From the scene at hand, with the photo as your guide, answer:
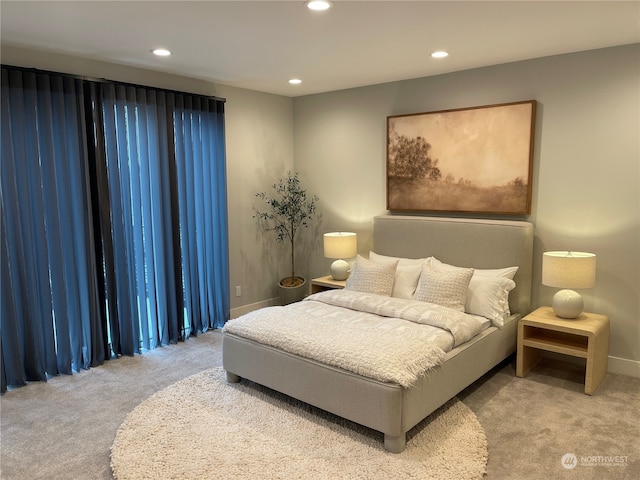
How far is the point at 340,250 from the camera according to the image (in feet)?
15.1

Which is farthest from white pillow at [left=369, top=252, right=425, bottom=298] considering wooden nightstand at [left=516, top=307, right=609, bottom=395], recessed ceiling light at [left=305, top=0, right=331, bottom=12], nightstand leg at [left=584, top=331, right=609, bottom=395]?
recessed ceiling light at [left=305, top=0, right=331, bottom=12]

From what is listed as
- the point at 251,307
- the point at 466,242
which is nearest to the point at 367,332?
the point at 466,242

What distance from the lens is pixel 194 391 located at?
329 centimetres

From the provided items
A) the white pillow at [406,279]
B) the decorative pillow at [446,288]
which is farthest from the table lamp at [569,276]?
the white pillow at [406,279]

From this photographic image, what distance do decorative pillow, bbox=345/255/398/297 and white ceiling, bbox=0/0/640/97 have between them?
167 cm

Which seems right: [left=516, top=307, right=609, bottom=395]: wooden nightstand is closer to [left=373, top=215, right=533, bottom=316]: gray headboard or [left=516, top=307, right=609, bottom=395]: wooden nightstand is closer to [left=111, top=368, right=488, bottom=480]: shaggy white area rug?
[left=373, top=215, right=533, bottom=316]: gray headboard

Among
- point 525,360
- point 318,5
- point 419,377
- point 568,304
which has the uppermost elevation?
point 318,5

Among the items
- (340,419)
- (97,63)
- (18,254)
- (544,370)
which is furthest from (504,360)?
(97,63)

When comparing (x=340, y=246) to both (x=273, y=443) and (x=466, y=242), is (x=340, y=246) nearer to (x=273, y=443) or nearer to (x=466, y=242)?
(x=466, y=242)

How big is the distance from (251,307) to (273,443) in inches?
101

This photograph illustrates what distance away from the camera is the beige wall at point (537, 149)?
11.1 ft

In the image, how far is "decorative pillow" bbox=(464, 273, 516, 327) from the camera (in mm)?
3484

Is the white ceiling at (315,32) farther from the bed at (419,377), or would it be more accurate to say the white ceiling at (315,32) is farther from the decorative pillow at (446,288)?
the decorative pillow at (446,288)

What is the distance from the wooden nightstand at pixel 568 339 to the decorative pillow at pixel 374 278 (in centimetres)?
106
